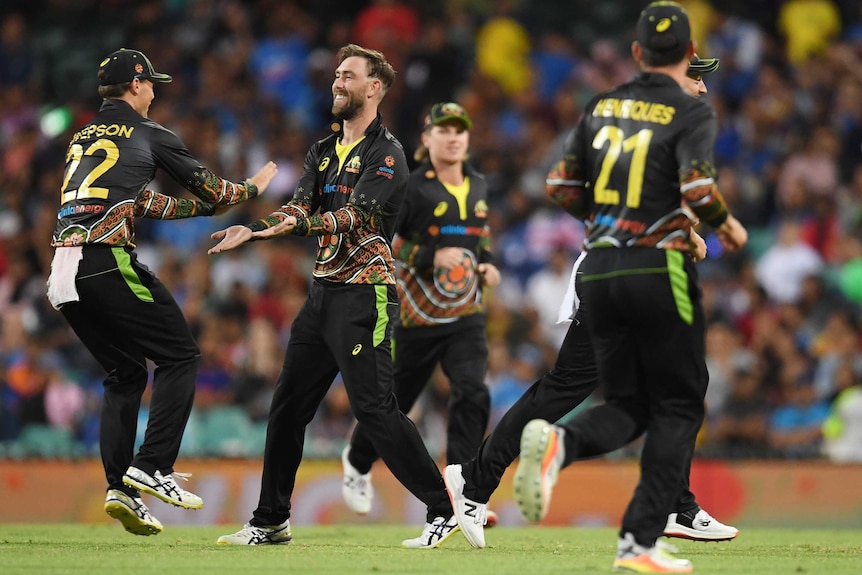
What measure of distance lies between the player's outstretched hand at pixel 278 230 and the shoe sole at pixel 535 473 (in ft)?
6.41

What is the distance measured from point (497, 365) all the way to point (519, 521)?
7.37ft

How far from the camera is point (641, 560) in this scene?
6.34 meters

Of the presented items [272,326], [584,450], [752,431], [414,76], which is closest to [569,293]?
[584,450]

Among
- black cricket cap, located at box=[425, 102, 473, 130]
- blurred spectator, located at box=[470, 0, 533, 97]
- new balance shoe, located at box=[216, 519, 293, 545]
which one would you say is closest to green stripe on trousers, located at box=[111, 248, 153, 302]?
new balance shoe, located at box=[216, 519, 293, 545]

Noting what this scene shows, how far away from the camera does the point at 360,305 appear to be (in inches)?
311

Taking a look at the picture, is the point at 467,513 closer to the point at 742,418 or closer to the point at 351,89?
the point at 351,89

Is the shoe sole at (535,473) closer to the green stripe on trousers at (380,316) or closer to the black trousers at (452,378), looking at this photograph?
the green stripe on trousers at (380,316)

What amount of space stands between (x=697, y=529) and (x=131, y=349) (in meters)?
3.60

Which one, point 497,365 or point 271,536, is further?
point 497,365

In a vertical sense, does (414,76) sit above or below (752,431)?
above

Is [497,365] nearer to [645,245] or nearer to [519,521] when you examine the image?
[519,521]

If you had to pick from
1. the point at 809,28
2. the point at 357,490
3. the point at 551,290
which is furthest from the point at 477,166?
the point at 357,490

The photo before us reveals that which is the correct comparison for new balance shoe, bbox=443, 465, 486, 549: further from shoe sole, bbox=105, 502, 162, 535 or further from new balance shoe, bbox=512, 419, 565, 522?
shoe sole, bbox=105, 502, 162, 535

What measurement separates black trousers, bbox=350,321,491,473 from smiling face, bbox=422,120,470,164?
1.26 m
